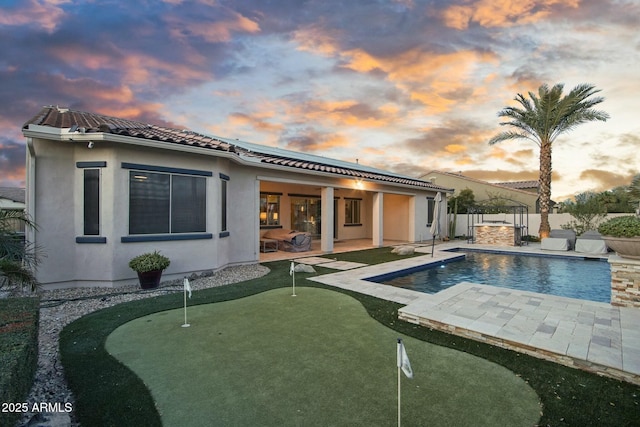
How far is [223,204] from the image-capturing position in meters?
9.59

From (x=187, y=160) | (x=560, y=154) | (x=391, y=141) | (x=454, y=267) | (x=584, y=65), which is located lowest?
(x=454, y=267)

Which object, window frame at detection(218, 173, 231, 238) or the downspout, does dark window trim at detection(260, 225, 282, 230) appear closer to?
window frame at detection(218, 173, 231, 238)

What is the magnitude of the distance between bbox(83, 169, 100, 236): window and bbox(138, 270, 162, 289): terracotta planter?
5.38ft

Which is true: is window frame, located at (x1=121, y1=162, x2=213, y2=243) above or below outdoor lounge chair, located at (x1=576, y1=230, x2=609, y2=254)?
above

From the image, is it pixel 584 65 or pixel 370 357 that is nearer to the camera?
pixel 370 357

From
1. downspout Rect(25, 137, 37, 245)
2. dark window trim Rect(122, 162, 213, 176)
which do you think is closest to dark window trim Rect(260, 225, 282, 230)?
dark window trim Rect(122, 162, 213, 176)

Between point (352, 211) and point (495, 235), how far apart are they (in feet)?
28.0

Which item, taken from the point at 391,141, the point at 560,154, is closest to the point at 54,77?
the point at 391,141

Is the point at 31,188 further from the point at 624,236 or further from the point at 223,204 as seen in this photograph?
the point at 624,236

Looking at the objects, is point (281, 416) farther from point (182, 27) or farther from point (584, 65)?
point (584, 65)

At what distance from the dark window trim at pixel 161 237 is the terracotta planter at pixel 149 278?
942 mm

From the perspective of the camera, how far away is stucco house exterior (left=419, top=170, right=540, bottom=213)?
26422 mm

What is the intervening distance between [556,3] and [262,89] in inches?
414

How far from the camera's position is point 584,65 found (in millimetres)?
11172
